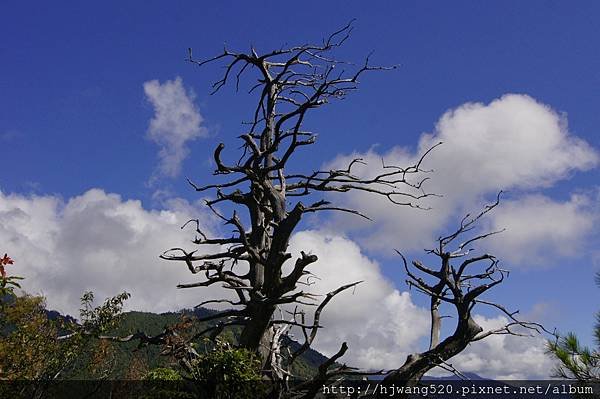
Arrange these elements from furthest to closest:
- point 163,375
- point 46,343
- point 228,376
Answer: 1. point 46,343
2. point 163,375
3. point 228,376

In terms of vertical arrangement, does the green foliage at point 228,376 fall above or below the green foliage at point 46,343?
below

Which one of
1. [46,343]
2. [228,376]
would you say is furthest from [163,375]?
[46,343]

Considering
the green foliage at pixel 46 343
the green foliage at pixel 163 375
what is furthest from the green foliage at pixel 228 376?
the green foliage at pixel 46 343

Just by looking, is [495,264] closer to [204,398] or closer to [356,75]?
[356,75]

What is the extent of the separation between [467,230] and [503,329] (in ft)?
6.68

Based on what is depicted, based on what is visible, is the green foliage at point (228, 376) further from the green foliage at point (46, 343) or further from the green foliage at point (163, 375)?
the green foliage at point (46, 343)

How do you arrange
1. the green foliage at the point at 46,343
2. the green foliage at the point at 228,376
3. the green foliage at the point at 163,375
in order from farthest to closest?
1. the green foliage at the point at 46,343
2. the green foliage at the point at 163,375
3. the green foliage at the point at 228,376

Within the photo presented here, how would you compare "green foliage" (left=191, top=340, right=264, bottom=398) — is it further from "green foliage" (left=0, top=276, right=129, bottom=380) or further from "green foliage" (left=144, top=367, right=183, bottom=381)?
"green foliage" (left=0, top=276, right=129, bottom=380)

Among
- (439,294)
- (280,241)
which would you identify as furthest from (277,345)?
(439,294)

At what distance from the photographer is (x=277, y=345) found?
31.6 ft

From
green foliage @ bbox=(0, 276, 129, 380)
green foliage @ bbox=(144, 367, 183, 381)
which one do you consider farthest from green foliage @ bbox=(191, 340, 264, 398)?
green foliage @ bbox=(0, 276, 129, 380)

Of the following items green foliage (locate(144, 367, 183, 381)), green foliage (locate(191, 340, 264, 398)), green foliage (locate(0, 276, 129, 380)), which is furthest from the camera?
green foliage (locate(0, 276, 129, 380))

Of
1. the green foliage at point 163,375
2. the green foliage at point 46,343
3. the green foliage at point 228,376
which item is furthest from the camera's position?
the green foliage at point 46,343

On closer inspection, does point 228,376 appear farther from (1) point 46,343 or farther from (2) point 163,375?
(1) point 46,343
